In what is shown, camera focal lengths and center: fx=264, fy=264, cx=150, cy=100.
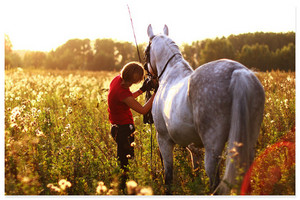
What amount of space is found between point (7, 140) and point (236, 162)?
9.79 feet

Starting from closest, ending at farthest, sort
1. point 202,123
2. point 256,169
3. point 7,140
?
point 202,123
point 7,140
point 256,169

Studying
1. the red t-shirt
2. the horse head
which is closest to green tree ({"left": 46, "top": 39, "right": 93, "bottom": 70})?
the horse head


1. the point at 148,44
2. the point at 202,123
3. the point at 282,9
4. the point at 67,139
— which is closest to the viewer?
the point at 202,123

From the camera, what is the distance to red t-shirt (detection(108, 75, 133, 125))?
4371mm

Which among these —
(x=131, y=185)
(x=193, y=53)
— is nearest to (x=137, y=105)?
(x=131, y=185)

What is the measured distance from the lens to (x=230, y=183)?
8.33 ft

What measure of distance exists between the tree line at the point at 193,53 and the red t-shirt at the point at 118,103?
1.31m

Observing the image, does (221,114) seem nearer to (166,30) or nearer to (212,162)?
(212,162)

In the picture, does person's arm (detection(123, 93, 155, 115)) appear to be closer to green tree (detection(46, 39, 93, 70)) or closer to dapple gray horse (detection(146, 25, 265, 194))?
dapple gray horse (detection(146, 25, 265, 194))

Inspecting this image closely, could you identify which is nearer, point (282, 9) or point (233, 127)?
point (233, 127)

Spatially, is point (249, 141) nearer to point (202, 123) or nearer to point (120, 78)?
point (202, 123)

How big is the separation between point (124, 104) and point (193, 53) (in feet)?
33.2
